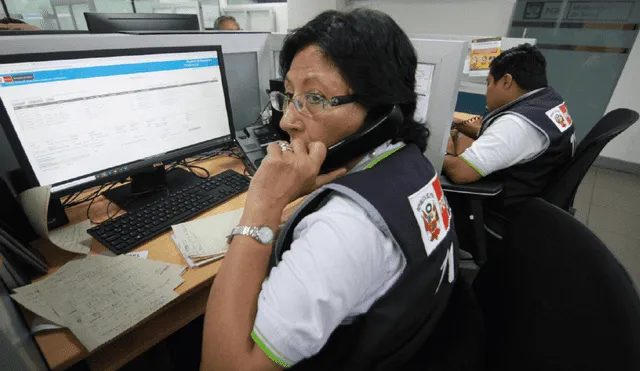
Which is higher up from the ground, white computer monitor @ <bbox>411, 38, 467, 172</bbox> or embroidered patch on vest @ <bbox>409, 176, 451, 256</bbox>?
white computer monitor @ <bbox>411, 38, 467, 172</bbox>

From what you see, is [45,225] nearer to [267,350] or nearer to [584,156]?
[267,350]

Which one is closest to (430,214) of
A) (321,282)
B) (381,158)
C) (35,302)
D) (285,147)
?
(381,158)

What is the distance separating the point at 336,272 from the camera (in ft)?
1.66

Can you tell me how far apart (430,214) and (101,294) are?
711mm

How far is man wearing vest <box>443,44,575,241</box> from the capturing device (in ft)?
4.82

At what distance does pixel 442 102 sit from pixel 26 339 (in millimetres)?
1181

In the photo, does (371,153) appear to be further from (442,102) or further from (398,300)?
(442,102)

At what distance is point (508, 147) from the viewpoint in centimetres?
147

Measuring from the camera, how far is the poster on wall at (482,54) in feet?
6.71

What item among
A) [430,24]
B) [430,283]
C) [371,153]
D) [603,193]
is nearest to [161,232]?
[371,153]

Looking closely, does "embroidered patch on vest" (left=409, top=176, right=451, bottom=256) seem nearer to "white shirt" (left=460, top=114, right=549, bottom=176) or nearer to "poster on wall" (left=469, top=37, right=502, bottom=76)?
"white shirt" (left=460, top=114, right=549, bottom=176)

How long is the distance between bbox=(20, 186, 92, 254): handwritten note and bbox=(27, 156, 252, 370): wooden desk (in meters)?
0.03

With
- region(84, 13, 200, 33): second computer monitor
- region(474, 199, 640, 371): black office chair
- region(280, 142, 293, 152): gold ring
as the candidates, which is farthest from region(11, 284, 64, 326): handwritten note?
region(84, 13, 200, 33): second computer monitor

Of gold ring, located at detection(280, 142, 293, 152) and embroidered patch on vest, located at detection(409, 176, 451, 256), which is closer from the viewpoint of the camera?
embroidered patch on vest, located at detection(409, 176, 451, 256)
